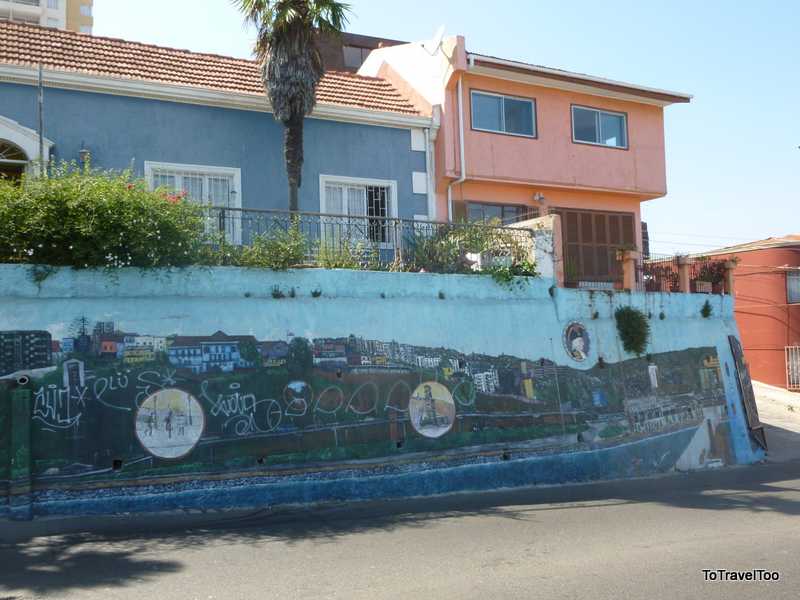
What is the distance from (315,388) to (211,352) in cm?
168

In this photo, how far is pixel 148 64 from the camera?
47.9 feet

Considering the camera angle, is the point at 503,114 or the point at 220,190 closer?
the point at 220,190

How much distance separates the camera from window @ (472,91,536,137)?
1694 cm

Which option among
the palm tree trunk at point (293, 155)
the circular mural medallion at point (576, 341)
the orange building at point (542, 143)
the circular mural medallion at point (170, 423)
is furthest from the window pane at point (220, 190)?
the circular mural medallion at point (576, 341)

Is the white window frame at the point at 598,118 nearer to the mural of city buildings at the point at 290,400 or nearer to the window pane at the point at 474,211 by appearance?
the window pane at the point at 474,211

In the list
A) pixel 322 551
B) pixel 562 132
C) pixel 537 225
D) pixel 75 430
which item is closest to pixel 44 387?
pixel 75 430

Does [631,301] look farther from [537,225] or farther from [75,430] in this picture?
[75,430]

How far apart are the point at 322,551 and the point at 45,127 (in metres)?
9.38

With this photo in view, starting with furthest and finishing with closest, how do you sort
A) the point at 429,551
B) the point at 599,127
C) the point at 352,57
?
the point at 352,57, the point at 599,127, the point at 429,551

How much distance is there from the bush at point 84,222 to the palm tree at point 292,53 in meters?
3.90

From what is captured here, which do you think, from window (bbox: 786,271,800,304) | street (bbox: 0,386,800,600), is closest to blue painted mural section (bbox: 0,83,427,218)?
street (bbox: 0,386,800,600)

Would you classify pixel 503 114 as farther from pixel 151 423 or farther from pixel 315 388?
pixel 151 423

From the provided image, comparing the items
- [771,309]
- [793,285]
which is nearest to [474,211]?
[771,309]

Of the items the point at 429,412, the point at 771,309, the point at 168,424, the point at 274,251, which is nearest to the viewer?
the point at 168,424
